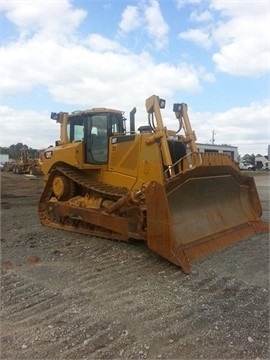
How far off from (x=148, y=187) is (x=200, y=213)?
1.33 metres

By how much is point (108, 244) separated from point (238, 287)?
268cm

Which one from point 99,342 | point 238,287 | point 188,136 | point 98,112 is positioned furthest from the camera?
point 98,112

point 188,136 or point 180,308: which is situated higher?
point 188,136

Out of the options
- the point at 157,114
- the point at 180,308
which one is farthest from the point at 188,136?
the point at 180,308

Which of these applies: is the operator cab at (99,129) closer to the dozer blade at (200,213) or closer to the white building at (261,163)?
the dozer blade at (200,213)

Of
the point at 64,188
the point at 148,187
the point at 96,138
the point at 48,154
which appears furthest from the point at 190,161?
the point at 48,154

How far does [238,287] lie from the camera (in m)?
4.37

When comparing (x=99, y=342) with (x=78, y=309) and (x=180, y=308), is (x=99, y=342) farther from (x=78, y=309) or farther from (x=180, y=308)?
(x=180, y=308)

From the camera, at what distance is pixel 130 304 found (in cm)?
400

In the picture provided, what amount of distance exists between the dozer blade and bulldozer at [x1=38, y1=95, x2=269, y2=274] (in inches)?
0.5

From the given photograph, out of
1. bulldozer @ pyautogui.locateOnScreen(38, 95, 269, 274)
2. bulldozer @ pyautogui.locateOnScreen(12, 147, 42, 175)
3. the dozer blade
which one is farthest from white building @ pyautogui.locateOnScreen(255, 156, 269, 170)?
bulldozer @ pyautogui.locateOnScreen(38, 95, 269, 274)

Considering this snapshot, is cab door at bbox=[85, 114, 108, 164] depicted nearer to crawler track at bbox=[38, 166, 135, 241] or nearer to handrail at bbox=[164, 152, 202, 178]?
crawler track at bbox=[38, 166, 135, 241]

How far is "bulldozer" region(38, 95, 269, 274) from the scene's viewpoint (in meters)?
5.50

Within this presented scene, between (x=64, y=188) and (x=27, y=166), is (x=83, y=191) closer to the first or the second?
(x=64, y=188)
